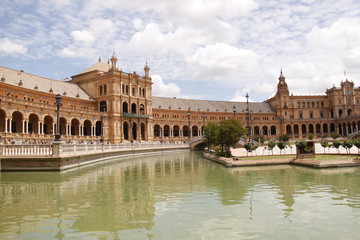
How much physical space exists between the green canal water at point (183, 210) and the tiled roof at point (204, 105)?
76067mm

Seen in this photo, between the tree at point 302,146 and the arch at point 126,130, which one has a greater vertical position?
the arch at point 126,130

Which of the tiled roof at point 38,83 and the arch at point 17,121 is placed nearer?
the arch at point 17,121

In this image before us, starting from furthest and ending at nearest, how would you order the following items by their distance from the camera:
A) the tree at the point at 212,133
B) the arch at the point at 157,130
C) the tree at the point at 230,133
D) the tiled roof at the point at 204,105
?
1. the tiled roof at the point at 204,105
2. the arch at the point at 157,130
3. the tree at the point at 212,133
4. the tree at the point at 230,133

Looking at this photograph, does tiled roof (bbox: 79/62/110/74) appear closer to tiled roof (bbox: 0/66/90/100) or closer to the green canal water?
tiled roof (bbox: 0/66/90/100)

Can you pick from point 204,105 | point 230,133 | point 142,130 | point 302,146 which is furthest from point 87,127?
point 204,105

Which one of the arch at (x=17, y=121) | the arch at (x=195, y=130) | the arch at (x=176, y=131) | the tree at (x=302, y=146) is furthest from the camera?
the arch at (x=195, y=130)

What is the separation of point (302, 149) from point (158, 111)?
64628 millimetres

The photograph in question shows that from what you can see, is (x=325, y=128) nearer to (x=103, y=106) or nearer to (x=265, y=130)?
(x=265, y=130)

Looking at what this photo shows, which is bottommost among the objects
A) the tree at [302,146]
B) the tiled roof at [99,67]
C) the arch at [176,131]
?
the tree at [302,146]

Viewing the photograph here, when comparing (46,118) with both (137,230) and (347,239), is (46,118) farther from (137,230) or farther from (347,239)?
(347,239)

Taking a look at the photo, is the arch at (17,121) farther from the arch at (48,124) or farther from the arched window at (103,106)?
the arched window at (103,106)

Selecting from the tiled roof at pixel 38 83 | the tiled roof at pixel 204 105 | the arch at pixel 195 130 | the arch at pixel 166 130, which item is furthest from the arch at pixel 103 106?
the arch at pixel 195 130

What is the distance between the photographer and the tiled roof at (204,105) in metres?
95.2

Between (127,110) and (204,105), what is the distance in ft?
126
